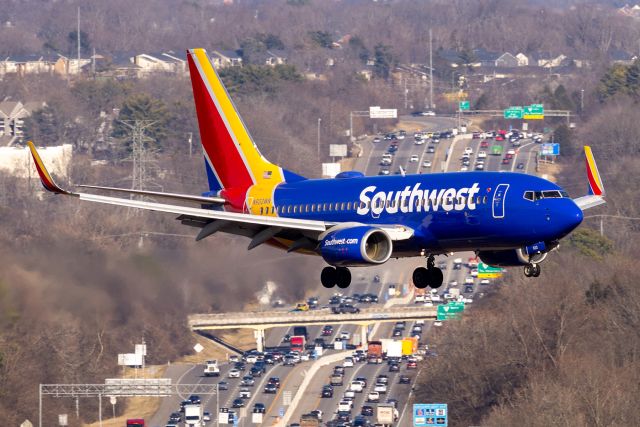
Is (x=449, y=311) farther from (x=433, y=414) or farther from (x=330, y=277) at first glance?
(x=330, y=277)

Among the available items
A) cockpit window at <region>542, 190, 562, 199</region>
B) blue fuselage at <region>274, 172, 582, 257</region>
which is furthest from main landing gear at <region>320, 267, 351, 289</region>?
cockpit window at <region>542, 190, 562, 199</region>

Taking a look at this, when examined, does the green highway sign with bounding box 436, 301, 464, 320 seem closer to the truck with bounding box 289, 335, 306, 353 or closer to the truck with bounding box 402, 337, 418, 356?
the truck with bounding box 402, 337, 418, 356

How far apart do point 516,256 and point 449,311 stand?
101340 mm

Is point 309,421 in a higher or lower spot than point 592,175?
lower

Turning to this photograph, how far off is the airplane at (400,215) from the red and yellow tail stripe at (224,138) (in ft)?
4.68

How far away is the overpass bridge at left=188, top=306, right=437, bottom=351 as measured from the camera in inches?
6417

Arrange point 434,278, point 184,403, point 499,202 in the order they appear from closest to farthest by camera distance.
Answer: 1. point 499,202
2. point 434,278
3. point 184,403

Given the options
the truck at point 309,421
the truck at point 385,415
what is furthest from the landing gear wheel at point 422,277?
the truck at point 385,415

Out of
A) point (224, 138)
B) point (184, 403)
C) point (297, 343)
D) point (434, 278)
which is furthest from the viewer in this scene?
point (297, 343)

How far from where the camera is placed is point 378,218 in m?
83.4

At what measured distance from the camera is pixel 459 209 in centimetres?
8038

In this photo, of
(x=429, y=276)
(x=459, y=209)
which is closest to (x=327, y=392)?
(x=429, y=276)

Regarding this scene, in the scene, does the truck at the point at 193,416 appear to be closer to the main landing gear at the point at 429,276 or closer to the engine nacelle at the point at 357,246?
the main landing gear at the point at 429,276

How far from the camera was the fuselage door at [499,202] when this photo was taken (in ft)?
261
